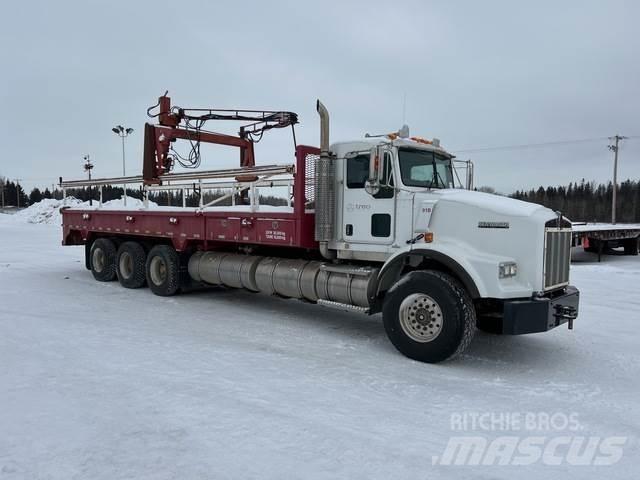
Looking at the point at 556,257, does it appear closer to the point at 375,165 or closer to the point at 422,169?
the point at 422,169

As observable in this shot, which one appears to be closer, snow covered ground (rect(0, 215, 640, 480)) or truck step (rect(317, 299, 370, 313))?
snow covered ground (rect(0, 215, 640, 480))

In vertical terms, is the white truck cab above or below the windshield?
below

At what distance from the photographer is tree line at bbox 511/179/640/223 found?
73125 millimetres

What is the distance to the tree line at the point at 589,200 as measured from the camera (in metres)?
73.1

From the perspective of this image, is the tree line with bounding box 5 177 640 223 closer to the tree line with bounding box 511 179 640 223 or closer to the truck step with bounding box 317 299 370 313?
the tree line with bounding box 511 179 640 223

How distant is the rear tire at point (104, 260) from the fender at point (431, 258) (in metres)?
7.62

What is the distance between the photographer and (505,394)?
16.0 ft

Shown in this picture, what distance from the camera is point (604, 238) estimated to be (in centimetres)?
1830

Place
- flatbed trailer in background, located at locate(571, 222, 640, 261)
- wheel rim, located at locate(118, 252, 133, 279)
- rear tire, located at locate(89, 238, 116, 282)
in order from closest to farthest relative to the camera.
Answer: wheel rim, located at locate(118, 252, 133, 279)
rear tire, located at locate(89, 238, 116, 282)
flatbed trailer in background, located at locate(571, 222, 640, 261)

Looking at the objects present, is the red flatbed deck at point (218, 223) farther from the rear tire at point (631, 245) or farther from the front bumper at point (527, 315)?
the rear tire at point (631, 245)

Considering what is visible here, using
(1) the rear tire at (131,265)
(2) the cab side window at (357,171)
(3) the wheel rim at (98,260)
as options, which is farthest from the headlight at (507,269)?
(3) the wheel rim at (98,260)

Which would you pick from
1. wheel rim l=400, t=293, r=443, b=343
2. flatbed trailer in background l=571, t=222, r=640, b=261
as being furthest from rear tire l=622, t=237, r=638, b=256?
wheel rim l=400, t=293, r=443, b=343

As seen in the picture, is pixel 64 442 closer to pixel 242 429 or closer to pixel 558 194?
pixel 242 429

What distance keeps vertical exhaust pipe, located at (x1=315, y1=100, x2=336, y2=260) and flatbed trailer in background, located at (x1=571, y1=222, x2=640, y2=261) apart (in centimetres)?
1205
